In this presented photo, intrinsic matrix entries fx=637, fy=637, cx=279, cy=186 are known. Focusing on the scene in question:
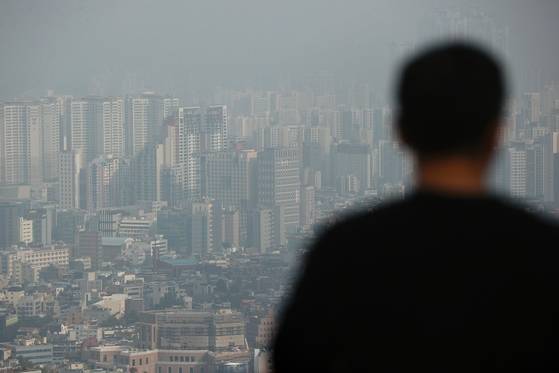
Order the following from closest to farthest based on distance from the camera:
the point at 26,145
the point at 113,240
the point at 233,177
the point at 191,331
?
the point at 191,331, the point at 113,240, the point at 233,177, the point at 26,145

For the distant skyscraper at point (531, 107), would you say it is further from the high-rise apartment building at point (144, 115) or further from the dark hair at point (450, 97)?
the high-rise apartment building at point (144, 115)

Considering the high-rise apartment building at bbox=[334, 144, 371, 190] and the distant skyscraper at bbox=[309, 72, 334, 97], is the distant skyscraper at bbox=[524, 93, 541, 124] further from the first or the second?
the distant skyscraper at bbox=[309, 72, 334, 97]

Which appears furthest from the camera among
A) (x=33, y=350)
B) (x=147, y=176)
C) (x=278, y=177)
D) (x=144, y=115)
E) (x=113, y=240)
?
(x=144, y=115)

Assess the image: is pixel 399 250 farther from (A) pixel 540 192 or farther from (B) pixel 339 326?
(A) pixel 540 192

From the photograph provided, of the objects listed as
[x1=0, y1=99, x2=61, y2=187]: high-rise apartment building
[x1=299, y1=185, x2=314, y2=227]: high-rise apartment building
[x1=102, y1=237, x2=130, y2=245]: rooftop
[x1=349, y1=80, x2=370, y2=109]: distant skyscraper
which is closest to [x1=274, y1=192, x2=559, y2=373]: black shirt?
[x1=299, y1=185, x2=314, y2=227]: high-rise apartment building

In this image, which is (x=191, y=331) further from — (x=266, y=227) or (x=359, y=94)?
(x=359, y=94)

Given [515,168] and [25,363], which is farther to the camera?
Answer: [515,168]

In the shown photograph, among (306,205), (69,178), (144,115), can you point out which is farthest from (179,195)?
(306,205)
